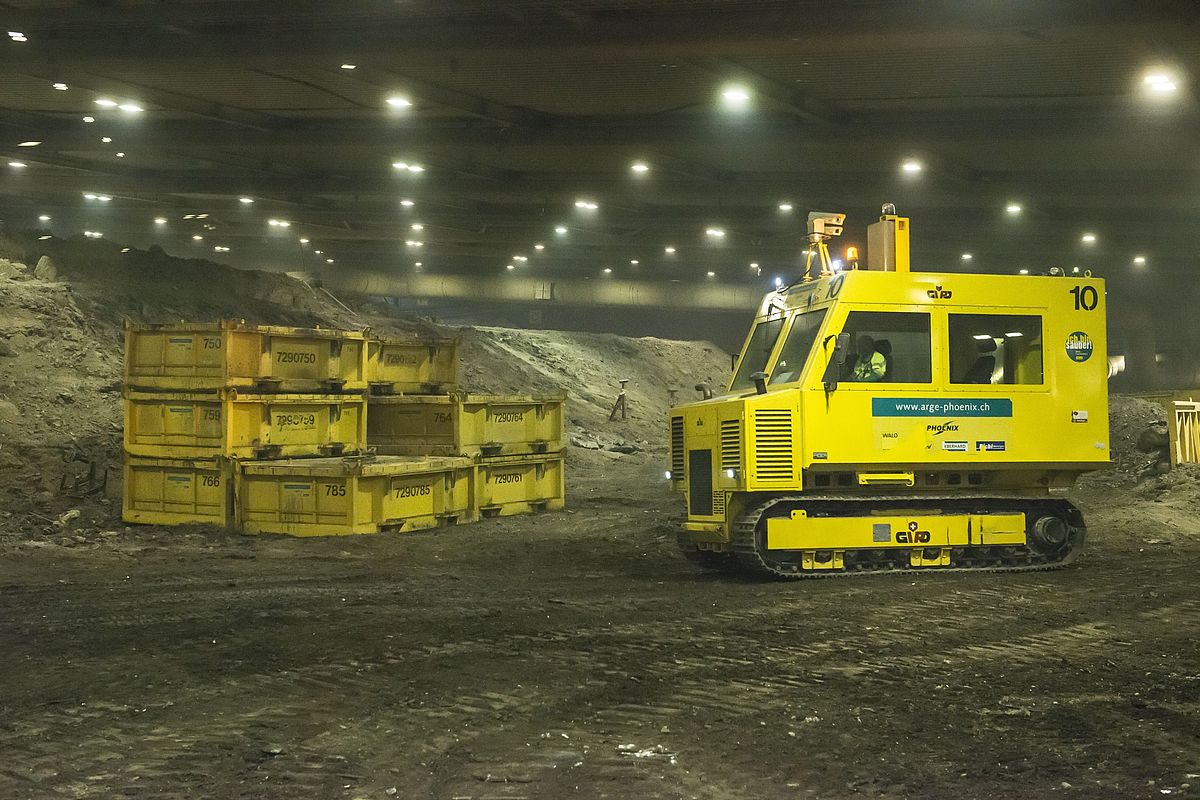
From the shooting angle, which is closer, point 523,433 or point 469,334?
point 523,433

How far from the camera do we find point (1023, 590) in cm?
1045

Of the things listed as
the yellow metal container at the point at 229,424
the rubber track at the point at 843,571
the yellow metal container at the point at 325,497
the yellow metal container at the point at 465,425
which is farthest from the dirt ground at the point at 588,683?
the yellow metal container at the point at 465,425

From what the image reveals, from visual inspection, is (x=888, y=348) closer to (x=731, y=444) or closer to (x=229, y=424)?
(x=731, y=444)

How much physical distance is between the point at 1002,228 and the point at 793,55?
17676mm

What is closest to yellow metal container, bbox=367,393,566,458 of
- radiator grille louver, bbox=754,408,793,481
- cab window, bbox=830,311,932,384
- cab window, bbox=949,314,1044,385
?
radiator grille louver, bbox=754,408,793,481

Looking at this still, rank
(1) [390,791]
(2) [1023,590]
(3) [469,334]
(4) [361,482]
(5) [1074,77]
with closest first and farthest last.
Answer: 1. (1) [390,791]
2. (2) [1023,590]
3. (4) [361,482]
4. (5) [1074,77]
5. (3) [469,334]

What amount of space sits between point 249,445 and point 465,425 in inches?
118

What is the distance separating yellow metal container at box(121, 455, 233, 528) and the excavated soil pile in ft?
1.37

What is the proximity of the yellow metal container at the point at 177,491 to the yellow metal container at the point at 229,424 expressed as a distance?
16 cm

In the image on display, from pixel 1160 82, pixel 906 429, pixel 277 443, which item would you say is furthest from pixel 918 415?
pixel 1160 82

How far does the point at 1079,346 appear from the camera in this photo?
1157 cm

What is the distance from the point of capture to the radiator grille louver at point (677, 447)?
12078 mm

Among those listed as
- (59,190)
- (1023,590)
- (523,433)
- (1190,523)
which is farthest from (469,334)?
(1023,590)

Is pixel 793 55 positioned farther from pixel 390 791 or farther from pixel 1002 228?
pixel 1002 228
